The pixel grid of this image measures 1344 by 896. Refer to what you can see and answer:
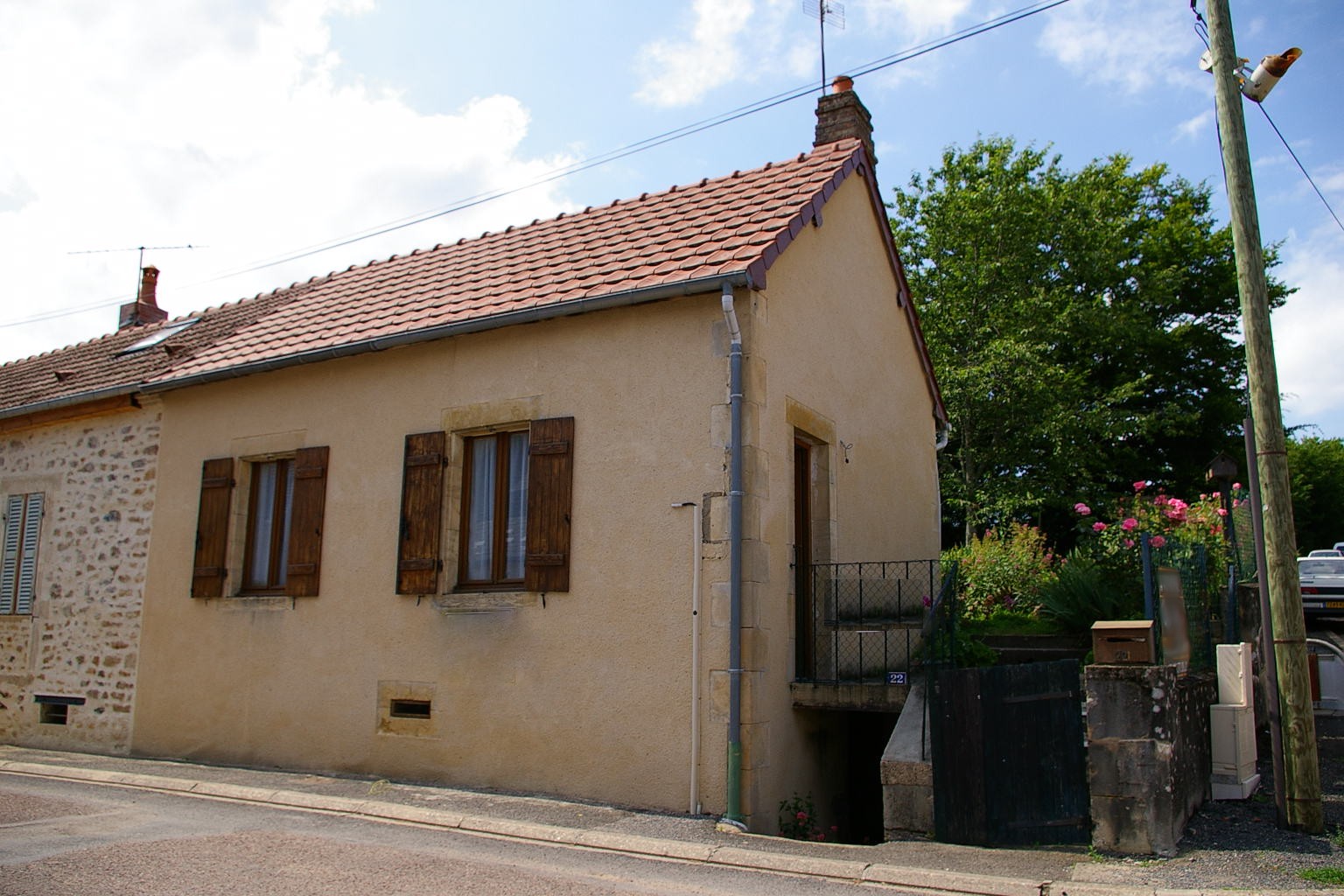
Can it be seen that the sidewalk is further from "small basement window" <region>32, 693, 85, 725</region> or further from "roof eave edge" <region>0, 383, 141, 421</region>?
"roof eave edge" <region>0, 383, 141, 421</region>

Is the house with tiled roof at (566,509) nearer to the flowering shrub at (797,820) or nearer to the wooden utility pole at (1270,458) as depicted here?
the flowering shrub at (797,820)

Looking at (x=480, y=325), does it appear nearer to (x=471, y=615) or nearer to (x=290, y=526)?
(x=471, y=615)

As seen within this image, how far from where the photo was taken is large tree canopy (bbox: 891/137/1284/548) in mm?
20047

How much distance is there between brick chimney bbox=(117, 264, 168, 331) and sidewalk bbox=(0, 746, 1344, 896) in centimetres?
926

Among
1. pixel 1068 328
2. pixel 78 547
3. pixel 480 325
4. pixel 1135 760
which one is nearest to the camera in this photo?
pixel 1135 760

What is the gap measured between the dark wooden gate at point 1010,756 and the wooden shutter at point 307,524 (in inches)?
217

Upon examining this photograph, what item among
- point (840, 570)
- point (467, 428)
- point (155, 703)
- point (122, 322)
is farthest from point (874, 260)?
point (122, 322)

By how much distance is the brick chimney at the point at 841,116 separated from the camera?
1077cm

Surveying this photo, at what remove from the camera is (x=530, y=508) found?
7957 millimetres

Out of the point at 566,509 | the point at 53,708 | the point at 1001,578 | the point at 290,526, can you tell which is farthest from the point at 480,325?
the point at 1001,578

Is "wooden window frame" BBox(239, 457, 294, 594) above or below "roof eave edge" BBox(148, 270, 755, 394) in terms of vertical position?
below

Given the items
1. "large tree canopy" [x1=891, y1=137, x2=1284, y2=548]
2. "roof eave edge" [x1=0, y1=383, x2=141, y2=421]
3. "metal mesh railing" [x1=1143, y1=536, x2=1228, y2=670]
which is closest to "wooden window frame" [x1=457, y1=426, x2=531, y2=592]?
"roof eave edge" [x1=0, y1=383, x2=141, y2=421]

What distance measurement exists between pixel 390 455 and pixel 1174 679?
245 inches

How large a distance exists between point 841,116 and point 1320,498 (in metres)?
30.6
